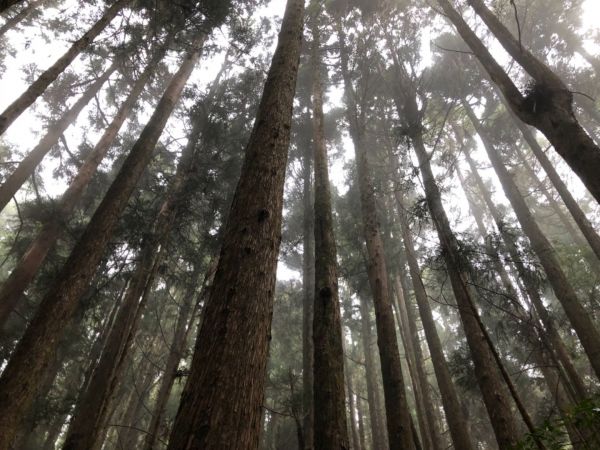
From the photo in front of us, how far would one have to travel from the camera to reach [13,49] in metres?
17.7

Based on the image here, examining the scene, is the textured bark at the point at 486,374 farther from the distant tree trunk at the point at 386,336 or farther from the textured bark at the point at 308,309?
the textured bark at the point at 308,309

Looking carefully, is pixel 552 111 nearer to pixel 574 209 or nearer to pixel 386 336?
pixel 386 336

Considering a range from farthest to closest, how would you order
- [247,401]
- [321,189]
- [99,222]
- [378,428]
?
[378,428] < [321,189] < [99,222] < [247,401]

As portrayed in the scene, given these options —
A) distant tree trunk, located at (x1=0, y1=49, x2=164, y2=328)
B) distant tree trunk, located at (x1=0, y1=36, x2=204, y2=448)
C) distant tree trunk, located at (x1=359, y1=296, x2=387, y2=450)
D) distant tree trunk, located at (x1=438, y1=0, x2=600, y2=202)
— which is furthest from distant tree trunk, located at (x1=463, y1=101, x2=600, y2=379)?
distant tree trunk, located at (x1=0, y1=49, x2=164, y2=328)

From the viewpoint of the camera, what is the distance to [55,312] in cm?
552

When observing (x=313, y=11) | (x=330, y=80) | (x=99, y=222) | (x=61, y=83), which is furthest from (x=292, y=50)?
(x=61, y=83)

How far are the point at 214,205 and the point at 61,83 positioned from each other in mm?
11938

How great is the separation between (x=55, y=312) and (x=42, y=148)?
1015cm

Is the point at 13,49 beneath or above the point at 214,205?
above

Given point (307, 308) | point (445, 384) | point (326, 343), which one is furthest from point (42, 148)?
point (445, 384)

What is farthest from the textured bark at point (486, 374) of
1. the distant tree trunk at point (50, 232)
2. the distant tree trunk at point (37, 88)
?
the distant tree trunk at point (50, 232)

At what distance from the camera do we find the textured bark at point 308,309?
8852 mm

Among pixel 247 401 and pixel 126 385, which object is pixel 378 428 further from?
pixel 247 401

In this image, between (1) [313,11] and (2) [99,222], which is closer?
(2) [99,222]
